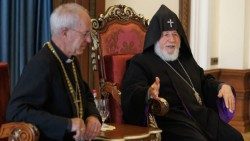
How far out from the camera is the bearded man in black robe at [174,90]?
11.5ft

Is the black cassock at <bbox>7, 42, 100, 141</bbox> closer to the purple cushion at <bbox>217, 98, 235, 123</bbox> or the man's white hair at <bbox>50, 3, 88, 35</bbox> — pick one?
the man's white hair at <bbox>50, 3, 88, 35</bbox>

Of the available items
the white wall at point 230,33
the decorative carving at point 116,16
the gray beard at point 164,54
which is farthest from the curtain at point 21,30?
the white wall at point 230,33

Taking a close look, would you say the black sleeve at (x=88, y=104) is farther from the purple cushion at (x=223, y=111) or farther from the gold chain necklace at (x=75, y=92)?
the purple cushion at (x=223, y=111)

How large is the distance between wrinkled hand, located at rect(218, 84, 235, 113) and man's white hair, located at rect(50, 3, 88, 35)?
145 centimetres

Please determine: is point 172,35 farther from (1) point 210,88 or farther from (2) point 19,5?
(2) point 19,5

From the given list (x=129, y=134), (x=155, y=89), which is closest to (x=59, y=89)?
(x=129, y=134)

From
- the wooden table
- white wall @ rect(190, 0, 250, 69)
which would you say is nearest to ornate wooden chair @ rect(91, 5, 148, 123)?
the wooden table

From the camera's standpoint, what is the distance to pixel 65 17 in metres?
2.69

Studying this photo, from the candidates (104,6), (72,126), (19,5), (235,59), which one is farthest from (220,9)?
(72,126)

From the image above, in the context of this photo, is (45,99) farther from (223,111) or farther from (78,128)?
(223,111)

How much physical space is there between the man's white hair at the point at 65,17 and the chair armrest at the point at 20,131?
0.56 metres

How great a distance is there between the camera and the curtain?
11.7ft

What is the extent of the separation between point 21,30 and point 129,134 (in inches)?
50.6

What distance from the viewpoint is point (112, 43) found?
397 cm
